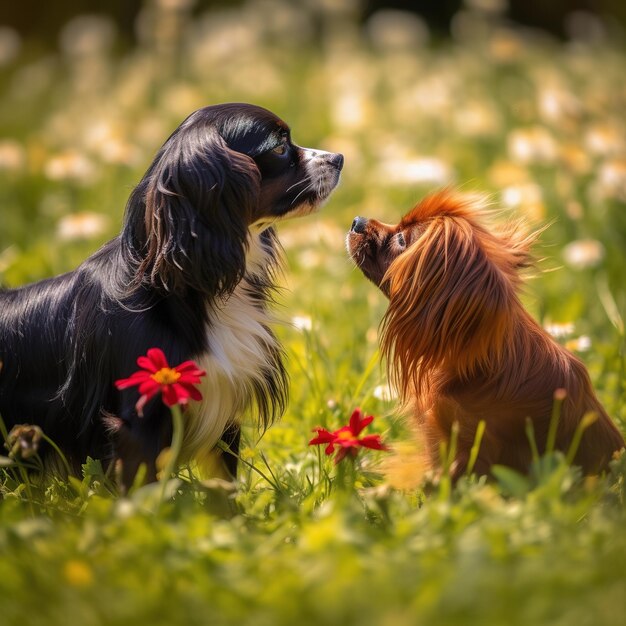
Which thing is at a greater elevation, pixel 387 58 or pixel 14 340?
pixel 387 58

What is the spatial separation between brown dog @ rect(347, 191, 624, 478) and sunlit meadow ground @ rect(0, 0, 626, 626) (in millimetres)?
167

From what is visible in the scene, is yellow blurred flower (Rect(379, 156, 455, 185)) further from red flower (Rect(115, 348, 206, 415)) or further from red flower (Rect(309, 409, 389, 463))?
red flower (Rect(115, 348, 206, 415))

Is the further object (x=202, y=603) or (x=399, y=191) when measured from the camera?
(x=399, y=191)

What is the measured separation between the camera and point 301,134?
292 inches

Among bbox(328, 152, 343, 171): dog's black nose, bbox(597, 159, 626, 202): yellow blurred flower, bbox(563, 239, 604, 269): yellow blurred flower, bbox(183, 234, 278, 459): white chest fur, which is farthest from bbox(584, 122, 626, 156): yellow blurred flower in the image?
bbox(183, 234, 278, 459): white chest fur

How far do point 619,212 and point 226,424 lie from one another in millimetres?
3342

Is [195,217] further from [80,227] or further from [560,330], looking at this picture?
[80,227]

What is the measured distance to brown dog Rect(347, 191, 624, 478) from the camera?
2.79 metres

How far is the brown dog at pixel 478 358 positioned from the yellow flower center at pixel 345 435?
45 cm

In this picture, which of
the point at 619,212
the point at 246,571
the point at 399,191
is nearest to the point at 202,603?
the point at 246,571

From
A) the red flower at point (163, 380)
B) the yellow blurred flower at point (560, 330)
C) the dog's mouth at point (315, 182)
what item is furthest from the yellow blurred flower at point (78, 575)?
the yellow blurred flower at point (560, 330)

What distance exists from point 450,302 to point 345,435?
0.54 meters

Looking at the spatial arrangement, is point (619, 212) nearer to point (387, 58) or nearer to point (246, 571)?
point (246, 571)

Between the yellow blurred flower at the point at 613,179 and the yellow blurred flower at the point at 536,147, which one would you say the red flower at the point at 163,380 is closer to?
the yellow blurred flower at the point at 613,179
